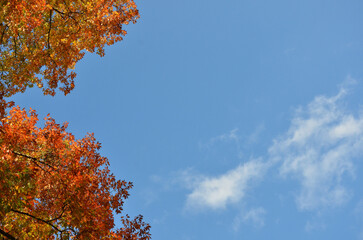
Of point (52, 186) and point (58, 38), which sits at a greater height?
point (58, 38)

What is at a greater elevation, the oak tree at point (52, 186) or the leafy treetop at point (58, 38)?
the leafy treetop at point (58, 38)

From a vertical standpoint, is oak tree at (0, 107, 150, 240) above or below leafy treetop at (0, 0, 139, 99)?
below

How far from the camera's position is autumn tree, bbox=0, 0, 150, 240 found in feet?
30.3

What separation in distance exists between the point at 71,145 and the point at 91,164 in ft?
3.22

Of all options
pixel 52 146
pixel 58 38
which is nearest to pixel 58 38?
→ pixel 58 38

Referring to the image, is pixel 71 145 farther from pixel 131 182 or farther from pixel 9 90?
pixel 9 90

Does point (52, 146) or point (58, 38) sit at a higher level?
point (58, 38)

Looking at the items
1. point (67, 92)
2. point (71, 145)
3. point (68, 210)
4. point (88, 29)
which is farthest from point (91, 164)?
point (88, 29)

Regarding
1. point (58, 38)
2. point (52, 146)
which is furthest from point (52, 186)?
point (58, 38)

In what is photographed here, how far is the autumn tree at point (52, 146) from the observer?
9.23 m

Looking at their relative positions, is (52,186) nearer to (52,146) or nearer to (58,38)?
(52,146)

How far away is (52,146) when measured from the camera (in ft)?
34.0

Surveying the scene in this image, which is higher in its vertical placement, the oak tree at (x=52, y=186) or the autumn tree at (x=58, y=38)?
the autumn tree at (x=58, y=38)

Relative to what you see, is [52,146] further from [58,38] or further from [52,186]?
[58,38]
